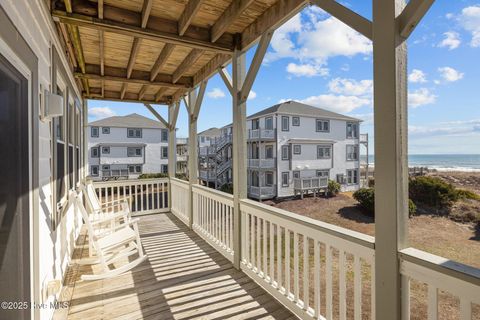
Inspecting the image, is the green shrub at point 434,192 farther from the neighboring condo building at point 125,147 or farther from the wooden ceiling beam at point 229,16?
the neighboring condo building at point 125,147

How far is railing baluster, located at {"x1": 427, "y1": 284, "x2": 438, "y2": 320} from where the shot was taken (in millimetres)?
1293

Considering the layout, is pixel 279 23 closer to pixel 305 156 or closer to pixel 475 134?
pixel 475 134

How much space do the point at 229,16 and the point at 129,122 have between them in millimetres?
21552

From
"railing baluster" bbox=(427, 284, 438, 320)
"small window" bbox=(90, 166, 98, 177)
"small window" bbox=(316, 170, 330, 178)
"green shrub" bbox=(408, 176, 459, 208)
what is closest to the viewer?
"railing baluster" bbox=(427, 284, 438, 320)

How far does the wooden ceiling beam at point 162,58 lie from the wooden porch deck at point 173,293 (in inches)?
112

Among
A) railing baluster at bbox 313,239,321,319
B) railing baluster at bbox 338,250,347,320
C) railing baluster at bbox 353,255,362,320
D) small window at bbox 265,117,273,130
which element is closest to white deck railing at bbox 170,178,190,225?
railing baluster at bbox 313,239,321,319

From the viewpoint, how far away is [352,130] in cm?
1788

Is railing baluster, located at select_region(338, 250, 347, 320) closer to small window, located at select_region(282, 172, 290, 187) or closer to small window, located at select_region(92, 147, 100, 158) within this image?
small window, located at select_region(282, 172, 290, 187)

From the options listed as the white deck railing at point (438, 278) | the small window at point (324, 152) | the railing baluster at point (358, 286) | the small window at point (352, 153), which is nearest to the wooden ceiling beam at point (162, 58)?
the railing baluster at point (358, 286)

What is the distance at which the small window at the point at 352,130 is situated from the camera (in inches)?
698

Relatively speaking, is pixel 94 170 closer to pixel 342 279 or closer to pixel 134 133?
pixel 134 133

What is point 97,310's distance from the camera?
2363 mm

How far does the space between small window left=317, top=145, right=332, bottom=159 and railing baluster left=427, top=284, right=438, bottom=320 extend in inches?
656

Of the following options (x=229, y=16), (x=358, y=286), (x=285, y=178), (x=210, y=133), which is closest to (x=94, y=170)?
(x=210, y=133)
